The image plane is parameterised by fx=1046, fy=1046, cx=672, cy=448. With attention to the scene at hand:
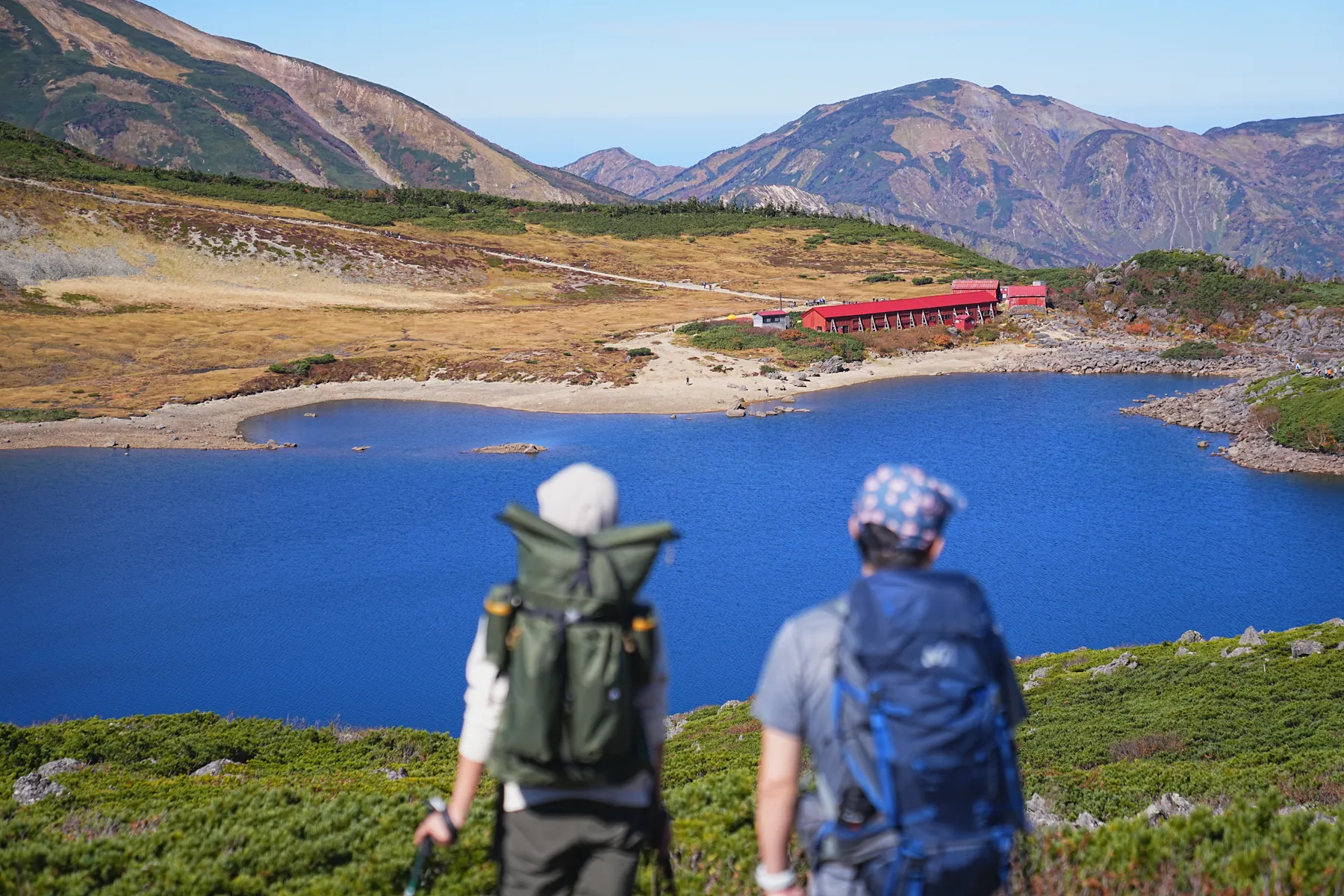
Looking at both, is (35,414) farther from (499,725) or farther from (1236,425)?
(1236,425)

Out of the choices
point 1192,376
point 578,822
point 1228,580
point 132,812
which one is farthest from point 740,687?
point 1192,376

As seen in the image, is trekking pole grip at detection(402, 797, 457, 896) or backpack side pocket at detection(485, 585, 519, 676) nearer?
backpack side pocket at detection(485, 585, 519, 676)

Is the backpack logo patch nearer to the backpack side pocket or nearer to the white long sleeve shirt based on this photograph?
the white long sleeve shirt

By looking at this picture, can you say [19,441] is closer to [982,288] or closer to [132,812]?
[132,812]

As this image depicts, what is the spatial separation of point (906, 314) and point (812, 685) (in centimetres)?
9633

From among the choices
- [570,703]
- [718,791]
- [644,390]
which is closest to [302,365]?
[644,390]

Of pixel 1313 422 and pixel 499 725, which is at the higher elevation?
pixel 499 725

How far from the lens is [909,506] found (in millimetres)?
4418

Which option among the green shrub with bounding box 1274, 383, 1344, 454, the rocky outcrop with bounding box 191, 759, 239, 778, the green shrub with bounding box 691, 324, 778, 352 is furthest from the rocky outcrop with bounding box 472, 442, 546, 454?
the rocky outcrop with bounding box 191, 759, 239, 778

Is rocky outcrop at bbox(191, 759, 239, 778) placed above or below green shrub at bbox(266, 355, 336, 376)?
below

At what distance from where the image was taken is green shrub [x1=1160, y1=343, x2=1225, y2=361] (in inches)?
3484

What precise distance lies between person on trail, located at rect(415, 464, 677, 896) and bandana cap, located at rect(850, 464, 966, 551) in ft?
3.25

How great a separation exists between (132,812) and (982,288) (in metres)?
100

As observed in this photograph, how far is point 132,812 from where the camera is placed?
1081 centimetres
